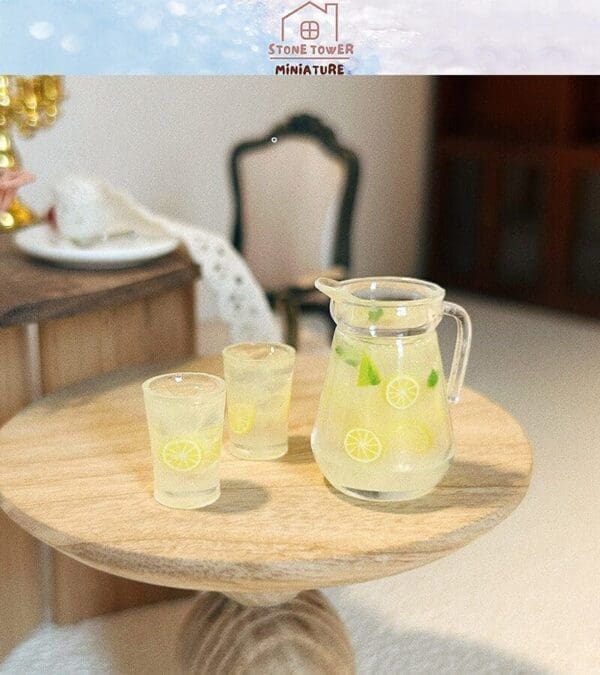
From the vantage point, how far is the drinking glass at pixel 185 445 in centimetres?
101

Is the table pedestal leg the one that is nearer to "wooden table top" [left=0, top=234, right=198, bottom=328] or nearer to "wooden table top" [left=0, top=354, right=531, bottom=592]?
"wooden table top" [left=0, top=354, right=531, bottom=592]

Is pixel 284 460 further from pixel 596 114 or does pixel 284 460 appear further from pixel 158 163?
pixel 596 114

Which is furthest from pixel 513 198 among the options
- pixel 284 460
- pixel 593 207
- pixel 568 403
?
pixel 284 460

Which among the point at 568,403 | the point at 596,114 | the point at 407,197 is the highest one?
the point at 596,114

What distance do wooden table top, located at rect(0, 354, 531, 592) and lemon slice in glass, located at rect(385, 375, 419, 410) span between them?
11 cm

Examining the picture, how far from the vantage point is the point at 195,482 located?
3.32ft

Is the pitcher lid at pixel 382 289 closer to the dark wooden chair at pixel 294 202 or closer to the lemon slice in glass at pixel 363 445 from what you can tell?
the lemon slice in glass at pixel 363 445

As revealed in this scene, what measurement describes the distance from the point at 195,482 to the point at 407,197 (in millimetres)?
3413

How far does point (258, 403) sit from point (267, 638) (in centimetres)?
29

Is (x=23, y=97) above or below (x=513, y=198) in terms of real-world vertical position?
above

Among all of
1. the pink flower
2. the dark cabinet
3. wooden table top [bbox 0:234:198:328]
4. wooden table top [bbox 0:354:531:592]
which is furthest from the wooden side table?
the dark cabinet

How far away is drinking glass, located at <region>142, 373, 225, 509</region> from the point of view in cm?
101

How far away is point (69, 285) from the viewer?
1.49 m

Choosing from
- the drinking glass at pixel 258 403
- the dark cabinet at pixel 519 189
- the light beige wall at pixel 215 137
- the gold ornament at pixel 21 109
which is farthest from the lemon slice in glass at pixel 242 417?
the dark cabinet at pixel 519 189
